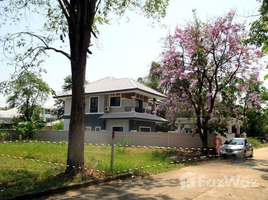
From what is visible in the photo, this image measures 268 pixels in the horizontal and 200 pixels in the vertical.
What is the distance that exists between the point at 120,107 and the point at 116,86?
8.39ft

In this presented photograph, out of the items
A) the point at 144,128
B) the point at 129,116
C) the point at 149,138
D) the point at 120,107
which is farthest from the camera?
the point at 144,128

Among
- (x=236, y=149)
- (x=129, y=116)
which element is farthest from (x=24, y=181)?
(x=129, y=116)

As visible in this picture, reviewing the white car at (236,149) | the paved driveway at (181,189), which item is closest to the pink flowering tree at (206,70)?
the white car at (236,149)

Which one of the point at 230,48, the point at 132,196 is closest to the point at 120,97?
the point at 230,48

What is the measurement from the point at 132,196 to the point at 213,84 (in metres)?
14.2

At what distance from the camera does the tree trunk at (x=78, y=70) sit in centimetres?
922

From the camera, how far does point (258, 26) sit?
1416cm

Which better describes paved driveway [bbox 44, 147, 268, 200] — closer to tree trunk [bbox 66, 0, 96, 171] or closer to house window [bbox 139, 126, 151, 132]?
tree trunk [bbox 66, 0, 96, 171]

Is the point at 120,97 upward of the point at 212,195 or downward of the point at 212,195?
upward

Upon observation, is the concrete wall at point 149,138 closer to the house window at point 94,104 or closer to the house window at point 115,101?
the house window at point 94,104

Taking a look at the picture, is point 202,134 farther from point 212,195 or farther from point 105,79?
point 105,79

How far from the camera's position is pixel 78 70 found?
9586 millimetres

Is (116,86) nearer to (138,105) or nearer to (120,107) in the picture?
(120,107)

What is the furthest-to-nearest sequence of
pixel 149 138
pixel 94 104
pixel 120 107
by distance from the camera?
1. pixel 94 104
2. pixel 120 107
3. pixel 149 138
